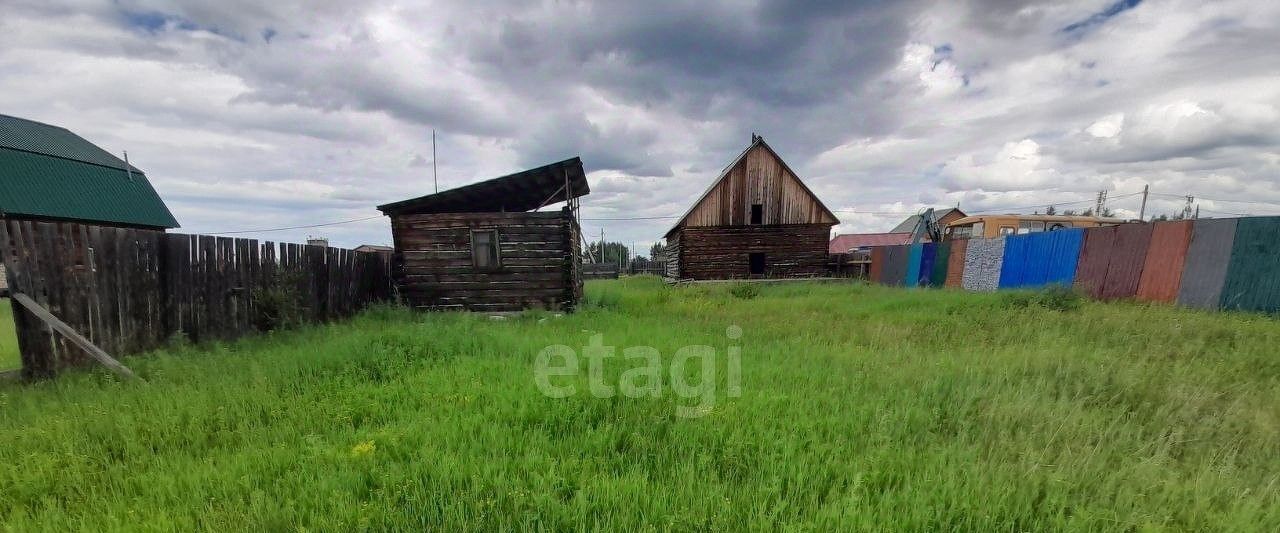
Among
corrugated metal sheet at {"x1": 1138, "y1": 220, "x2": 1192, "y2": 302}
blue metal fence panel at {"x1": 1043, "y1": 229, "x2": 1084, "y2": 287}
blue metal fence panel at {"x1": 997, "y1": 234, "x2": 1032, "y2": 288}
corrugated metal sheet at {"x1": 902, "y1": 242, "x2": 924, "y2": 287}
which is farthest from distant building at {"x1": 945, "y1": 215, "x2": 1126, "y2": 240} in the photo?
corrugated metal sheet at {"x1": 1138, "y1": 220, "x2": 1192, "y2": 302}

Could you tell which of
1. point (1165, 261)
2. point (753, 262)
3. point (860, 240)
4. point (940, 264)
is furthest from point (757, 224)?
point (860, 240)

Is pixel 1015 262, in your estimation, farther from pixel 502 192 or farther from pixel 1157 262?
pixel 502 192

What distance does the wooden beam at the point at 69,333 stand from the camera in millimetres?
4461

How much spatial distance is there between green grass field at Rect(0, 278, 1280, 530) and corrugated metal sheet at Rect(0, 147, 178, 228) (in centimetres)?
2531

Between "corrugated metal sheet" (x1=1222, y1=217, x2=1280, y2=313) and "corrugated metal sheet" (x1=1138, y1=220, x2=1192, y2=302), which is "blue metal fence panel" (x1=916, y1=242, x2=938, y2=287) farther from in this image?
"corrugated metal sheet" (x1=1222, y1=217, x2=1280, y2=313)

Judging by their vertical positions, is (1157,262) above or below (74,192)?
below

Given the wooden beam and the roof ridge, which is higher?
the roof ridge

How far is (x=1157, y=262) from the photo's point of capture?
8516 mm

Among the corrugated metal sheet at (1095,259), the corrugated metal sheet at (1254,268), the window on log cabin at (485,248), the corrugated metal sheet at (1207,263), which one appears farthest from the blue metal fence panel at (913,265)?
the window on log cabin at (485,248)

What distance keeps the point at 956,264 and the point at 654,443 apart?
1762cm

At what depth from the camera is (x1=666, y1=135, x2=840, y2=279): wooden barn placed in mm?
21094

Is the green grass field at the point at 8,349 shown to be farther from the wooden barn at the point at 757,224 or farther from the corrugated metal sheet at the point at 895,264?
the corrugated metal sheet at the point at 895,264

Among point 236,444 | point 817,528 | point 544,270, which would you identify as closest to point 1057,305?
point 817,528

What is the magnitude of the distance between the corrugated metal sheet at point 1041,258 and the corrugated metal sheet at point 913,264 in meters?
4.70
